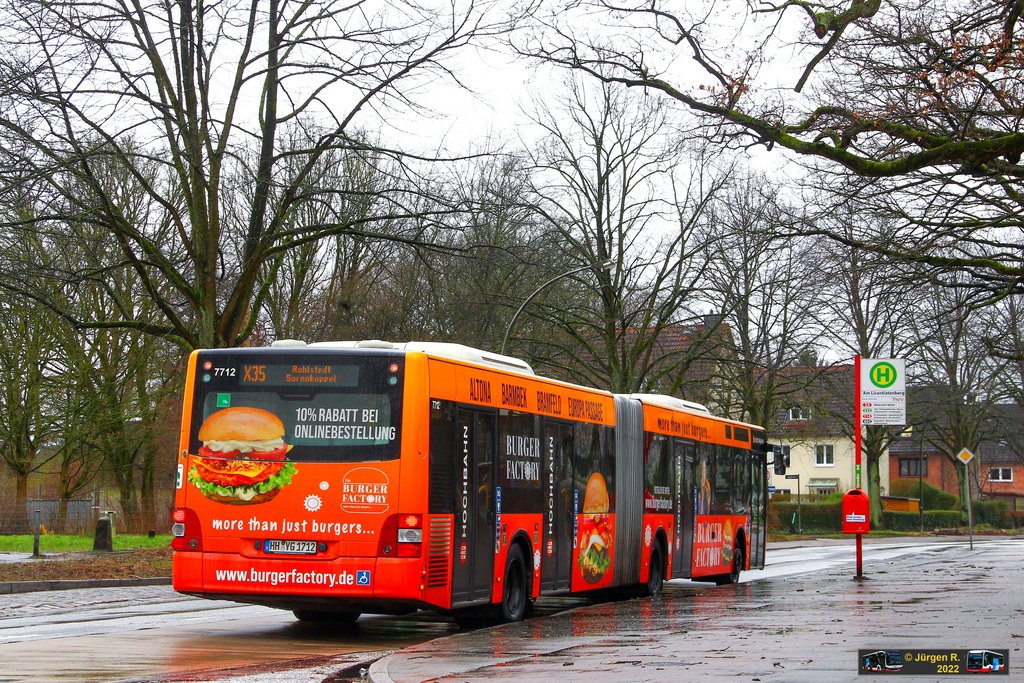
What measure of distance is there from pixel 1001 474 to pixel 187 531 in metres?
92.8

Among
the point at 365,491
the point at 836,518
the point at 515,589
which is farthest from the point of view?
the point at 836,518

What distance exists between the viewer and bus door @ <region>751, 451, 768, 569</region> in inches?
1035

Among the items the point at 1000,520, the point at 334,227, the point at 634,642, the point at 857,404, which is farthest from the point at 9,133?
the point at 1000,520

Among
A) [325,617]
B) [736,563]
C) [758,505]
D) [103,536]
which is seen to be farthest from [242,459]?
[103,536]

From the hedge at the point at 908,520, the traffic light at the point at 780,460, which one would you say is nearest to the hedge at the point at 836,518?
the hedge at the point at 908,520

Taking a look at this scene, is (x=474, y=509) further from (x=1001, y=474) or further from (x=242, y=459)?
(x=1001, y=474)

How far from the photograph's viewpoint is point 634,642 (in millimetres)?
11773

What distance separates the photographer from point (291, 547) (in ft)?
42.9

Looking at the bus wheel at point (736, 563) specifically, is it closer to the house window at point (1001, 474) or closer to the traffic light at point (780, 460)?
the traffic light at point (780, 460)

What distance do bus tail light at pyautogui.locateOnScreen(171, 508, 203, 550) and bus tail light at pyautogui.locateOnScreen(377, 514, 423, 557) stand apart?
6.36ft

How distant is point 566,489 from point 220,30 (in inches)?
386

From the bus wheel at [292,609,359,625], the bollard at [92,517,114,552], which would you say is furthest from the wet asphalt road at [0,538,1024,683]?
the bollard at [92,517,114,552]

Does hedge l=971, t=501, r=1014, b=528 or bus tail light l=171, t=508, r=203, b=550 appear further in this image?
hedge l=971, t=501, r=1014, b=528

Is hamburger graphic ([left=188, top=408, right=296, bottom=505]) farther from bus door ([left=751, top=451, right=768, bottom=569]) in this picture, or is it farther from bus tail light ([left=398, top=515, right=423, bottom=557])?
bus door ([left=751, top=451, right=768, bottom=569])
